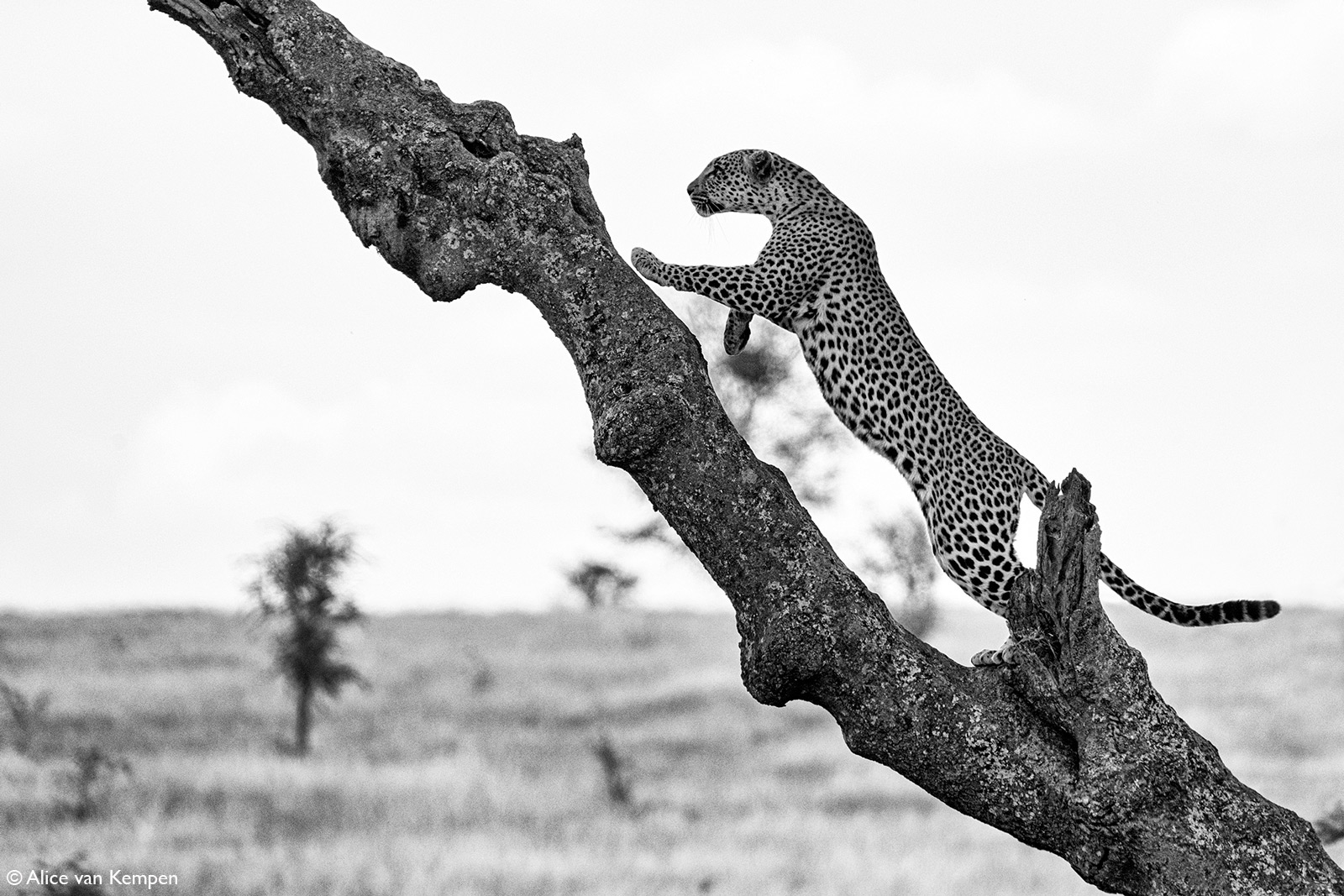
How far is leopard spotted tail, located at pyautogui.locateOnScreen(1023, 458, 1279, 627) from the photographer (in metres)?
7.15

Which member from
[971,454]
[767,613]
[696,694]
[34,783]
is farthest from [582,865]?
[767,613]

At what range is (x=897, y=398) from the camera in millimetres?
7809

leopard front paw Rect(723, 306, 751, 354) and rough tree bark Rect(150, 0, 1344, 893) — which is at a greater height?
leopard front paw Rect(723, 306, 751, 354)

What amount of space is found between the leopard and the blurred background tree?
69.0 ft

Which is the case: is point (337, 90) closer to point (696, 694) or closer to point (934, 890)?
point (934, 890)

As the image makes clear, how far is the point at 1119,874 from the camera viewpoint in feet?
20.2

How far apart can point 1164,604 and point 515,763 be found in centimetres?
1922

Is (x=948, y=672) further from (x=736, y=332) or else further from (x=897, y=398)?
(x=736, y=332)

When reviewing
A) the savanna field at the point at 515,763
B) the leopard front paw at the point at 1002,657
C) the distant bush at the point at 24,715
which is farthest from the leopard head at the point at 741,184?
the distant bush at the point at 24,715

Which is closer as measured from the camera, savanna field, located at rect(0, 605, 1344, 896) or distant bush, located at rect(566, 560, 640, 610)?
savanna field, located at rect(0, 605, 1344, 896)

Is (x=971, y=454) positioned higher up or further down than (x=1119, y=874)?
higher up

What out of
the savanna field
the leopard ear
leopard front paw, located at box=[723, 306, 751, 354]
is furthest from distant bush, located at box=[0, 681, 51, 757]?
leopard front paw, located at box=[723, 306, 751, 354]

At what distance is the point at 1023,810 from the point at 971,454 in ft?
7.28

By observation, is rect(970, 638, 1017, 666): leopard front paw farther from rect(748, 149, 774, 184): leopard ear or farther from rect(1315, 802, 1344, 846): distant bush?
rect(1315, 802, 1344, 846): distant bush
